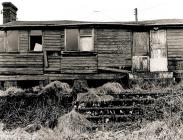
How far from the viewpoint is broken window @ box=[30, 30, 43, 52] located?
22.3 metres

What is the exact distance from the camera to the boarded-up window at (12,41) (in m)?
22.2

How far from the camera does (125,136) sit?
1077cm

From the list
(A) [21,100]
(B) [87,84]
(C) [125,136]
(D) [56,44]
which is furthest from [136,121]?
(D) [56,44]

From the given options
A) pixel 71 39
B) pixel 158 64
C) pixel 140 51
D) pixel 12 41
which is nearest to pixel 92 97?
pixel 71 39

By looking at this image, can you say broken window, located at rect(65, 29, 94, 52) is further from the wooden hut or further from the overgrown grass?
the overgrown grass

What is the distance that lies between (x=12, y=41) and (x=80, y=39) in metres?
4.42

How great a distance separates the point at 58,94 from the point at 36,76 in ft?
24.0

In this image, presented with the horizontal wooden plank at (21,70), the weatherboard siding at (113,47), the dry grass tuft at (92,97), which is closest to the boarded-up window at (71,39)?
the weatherboard siding at (113,47)

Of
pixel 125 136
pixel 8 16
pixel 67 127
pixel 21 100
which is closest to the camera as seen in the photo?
pixel 125 136

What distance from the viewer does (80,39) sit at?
72.1 ft

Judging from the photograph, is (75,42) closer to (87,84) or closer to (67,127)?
(87,84)

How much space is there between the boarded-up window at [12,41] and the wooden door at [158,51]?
8734 mm

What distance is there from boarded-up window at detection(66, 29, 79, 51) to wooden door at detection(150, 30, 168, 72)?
192 inches

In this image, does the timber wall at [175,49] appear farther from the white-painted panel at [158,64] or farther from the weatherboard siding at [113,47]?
the weatherboard siding at [113,47]
